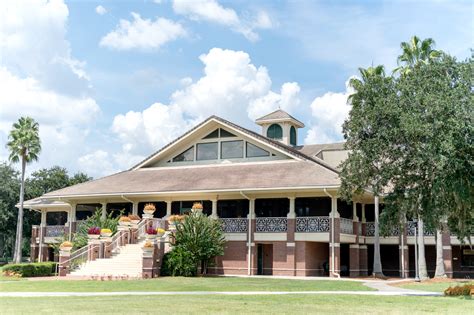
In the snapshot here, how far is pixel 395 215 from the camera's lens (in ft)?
77.8

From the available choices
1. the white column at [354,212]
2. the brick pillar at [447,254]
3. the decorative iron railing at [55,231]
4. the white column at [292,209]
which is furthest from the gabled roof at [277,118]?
the decorative iron railing at [55,231]

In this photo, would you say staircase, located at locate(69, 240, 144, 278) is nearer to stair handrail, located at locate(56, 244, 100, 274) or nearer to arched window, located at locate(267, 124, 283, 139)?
stair handrail, located at locate(56, 244, 100, 274)

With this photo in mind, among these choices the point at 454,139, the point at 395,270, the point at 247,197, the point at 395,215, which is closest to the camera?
the point at 454,139

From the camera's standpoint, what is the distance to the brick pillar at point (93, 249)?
3372cm

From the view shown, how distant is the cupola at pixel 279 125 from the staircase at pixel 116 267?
16.9 meters

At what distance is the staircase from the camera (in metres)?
31.9

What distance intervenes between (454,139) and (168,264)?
17.3 meters

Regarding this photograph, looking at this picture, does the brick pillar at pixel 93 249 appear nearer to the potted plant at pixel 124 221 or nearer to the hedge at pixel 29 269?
the potted plant at pixel 124 221

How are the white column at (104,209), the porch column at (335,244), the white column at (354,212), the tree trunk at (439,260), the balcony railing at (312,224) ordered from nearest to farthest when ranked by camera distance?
the tree trunk at (439,260)
the porch column at (335,244)
the balcony railing at (312,224)
the white column at (354,212)
the white column at (104,209)

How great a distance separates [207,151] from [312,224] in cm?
987

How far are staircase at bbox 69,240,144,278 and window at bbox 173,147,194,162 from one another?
32.2ft

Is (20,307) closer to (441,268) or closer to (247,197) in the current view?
(247,197)

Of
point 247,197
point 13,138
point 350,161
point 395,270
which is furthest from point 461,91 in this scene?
point 13,138

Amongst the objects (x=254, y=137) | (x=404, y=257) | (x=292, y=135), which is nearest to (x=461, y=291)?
(x=404, y=257)
